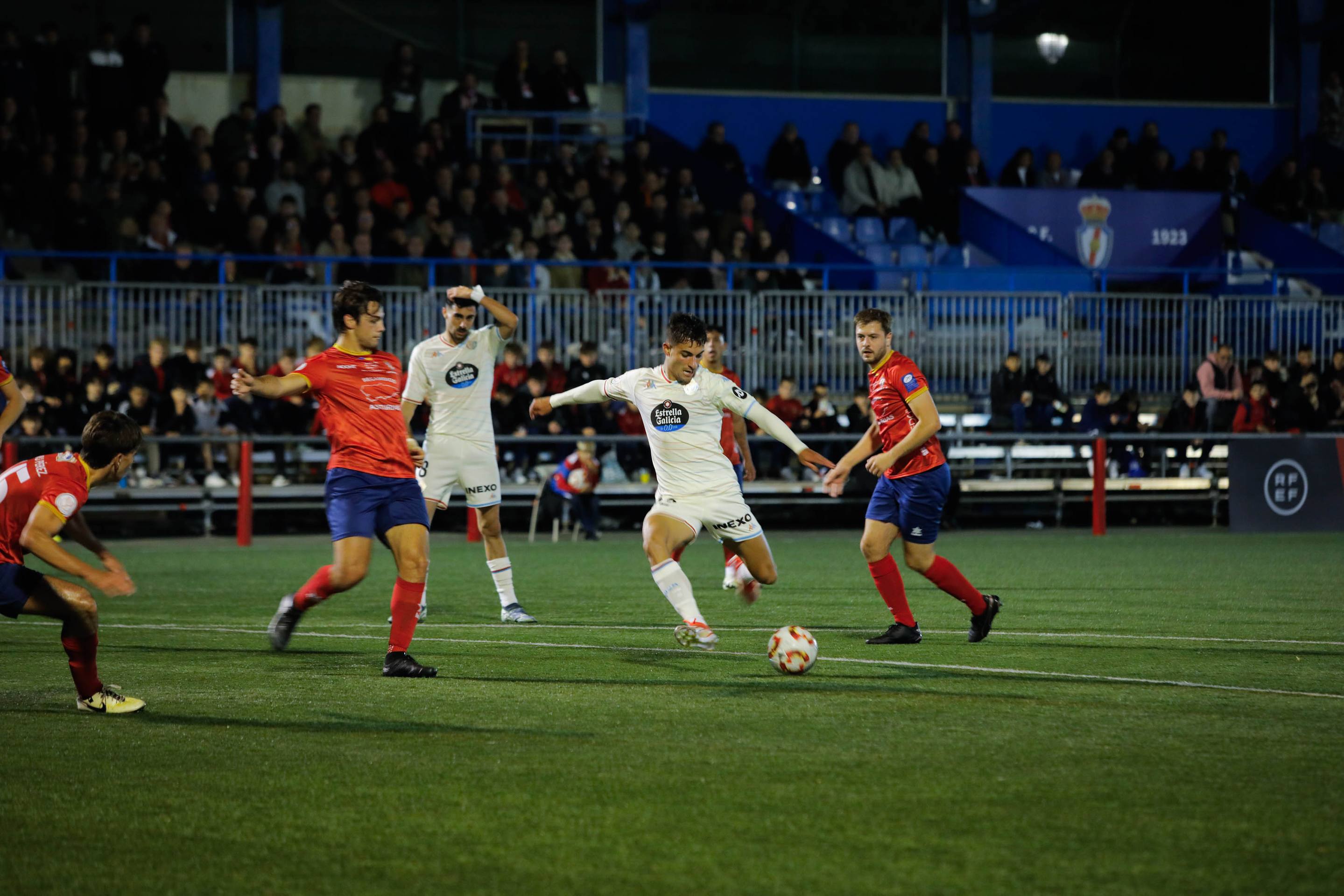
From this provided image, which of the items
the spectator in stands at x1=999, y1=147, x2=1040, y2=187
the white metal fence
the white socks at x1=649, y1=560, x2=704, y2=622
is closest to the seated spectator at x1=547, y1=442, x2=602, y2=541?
the white metal fence

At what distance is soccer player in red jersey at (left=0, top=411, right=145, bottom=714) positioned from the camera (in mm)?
6691

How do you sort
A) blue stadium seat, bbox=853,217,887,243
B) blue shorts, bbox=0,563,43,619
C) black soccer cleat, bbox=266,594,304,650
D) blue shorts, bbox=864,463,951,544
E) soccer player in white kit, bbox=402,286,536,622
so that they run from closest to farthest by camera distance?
blue shorts, bbox=0,563,43,619, black soccer cleat, bbox=266,594,304,650, blue shorts, bbox=864,463,951,544, soccer player in white kit, bbox=402,286,536,622, blue stadium seat, bbox=853,217,887,243

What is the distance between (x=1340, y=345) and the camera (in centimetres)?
2291

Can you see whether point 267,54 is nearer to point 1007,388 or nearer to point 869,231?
point 869,231

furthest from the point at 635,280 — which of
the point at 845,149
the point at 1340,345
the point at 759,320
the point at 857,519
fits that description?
the point at 1340,345

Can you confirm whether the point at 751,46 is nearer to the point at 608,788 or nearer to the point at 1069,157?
the point at 1069,157

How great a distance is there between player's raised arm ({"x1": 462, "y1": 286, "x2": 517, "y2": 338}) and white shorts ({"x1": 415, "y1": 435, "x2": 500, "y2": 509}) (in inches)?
40.2

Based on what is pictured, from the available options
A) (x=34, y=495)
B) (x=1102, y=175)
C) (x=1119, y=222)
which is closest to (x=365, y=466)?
(x=34, y=495)

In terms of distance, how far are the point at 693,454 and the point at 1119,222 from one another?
20.3 meters

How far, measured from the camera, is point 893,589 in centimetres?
922

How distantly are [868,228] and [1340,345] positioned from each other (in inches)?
309

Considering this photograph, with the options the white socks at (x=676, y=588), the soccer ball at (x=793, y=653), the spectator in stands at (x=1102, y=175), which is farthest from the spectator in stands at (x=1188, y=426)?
the soccer ball at (x=793, y=653)

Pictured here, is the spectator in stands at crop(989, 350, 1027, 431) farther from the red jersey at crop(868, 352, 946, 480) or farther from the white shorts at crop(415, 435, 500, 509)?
the red jersey at crop(868, 352, 946, 480)

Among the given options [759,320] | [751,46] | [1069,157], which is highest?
[751,46]
